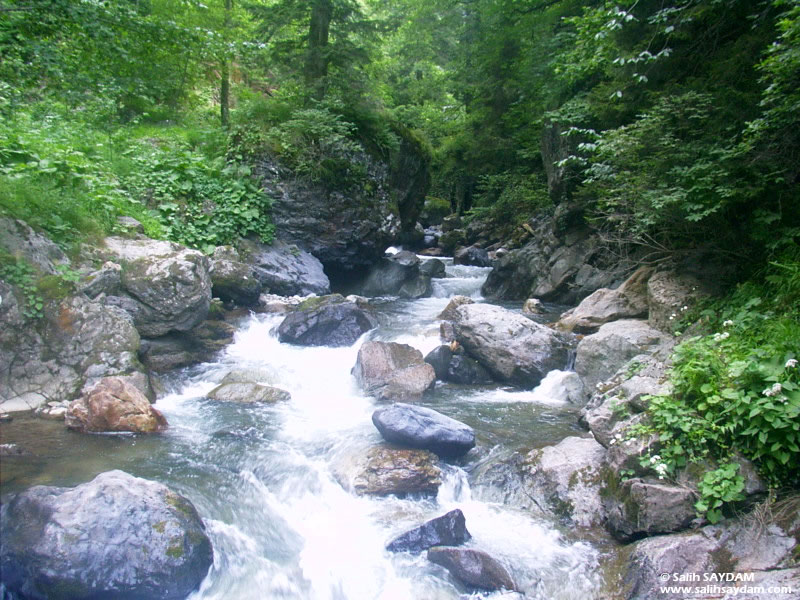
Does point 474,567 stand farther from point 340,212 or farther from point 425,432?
point 340,212

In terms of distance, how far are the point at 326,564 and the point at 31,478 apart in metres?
2.82

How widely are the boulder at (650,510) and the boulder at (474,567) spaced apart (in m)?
1.21

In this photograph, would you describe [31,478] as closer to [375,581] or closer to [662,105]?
[375,581]

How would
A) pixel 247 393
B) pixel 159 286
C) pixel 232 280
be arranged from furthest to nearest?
pixel 232 280, pixel 159 286, pixel 247 393

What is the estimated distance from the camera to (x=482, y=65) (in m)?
19.6

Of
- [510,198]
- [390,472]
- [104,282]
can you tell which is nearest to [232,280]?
[104,282]

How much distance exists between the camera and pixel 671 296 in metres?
7.68

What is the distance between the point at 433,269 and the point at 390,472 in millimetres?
12548

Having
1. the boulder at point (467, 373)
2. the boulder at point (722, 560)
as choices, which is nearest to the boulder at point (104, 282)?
the boulder at point (467, 373)

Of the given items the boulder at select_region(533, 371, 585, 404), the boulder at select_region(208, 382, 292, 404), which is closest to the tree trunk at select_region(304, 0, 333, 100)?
the boulder at select_region(208, 382, 292, 404)

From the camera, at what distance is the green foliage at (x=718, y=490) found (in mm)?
4188

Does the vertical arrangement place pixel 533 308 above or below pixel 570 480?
below

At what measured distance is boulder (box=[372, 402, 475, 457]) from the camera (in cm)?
620

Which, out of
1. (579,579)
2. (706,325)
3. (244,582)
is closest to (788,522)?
(579,579)
